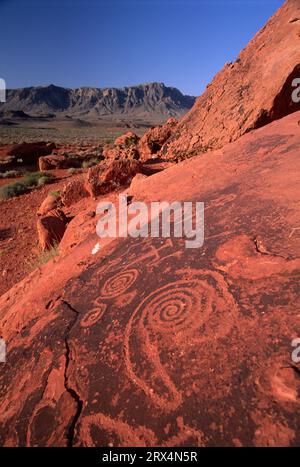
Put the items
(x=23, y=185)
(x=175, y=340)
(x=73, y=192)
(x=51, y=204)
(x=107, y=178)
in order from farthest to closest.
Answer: (x=23, y=185), (x=51, y=204), (x=73, y=192), (x=107, y=178), (x=175, y=340)

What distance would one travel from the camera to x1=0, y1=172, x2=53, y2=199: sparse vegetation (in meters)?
10.7

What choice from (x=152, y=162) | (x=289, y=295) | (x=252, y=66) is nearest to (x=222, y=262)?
(x=289, y=295)

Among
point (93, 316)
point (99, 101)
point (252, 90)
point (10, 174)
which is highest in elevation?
point (99, 101)

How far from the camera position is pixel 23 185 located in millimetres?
11641

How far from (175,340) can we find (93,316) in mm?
743

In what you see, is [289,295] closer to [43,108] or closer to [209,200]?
[209,200]

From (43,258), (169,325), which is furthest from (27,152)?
(169,325)

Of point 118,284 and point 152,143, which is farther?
point 152,143

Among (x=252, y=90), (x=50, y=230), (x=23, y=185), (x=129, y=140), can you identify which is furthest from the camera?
(x=129, y=140)

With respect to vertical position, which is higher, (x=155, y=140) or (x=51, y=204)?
(x=155, y=140)

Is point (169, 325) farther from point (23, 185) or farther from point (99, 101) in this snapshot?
point (99, 101)

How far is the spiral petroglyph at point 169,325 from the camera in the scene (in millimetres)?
1609

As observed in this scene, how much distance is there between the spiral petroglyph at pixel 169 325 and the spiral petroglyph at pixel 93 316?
31 cm

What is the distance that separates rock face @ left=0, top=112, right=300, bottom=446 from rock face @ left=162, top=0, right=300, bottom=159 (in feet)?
7.24
